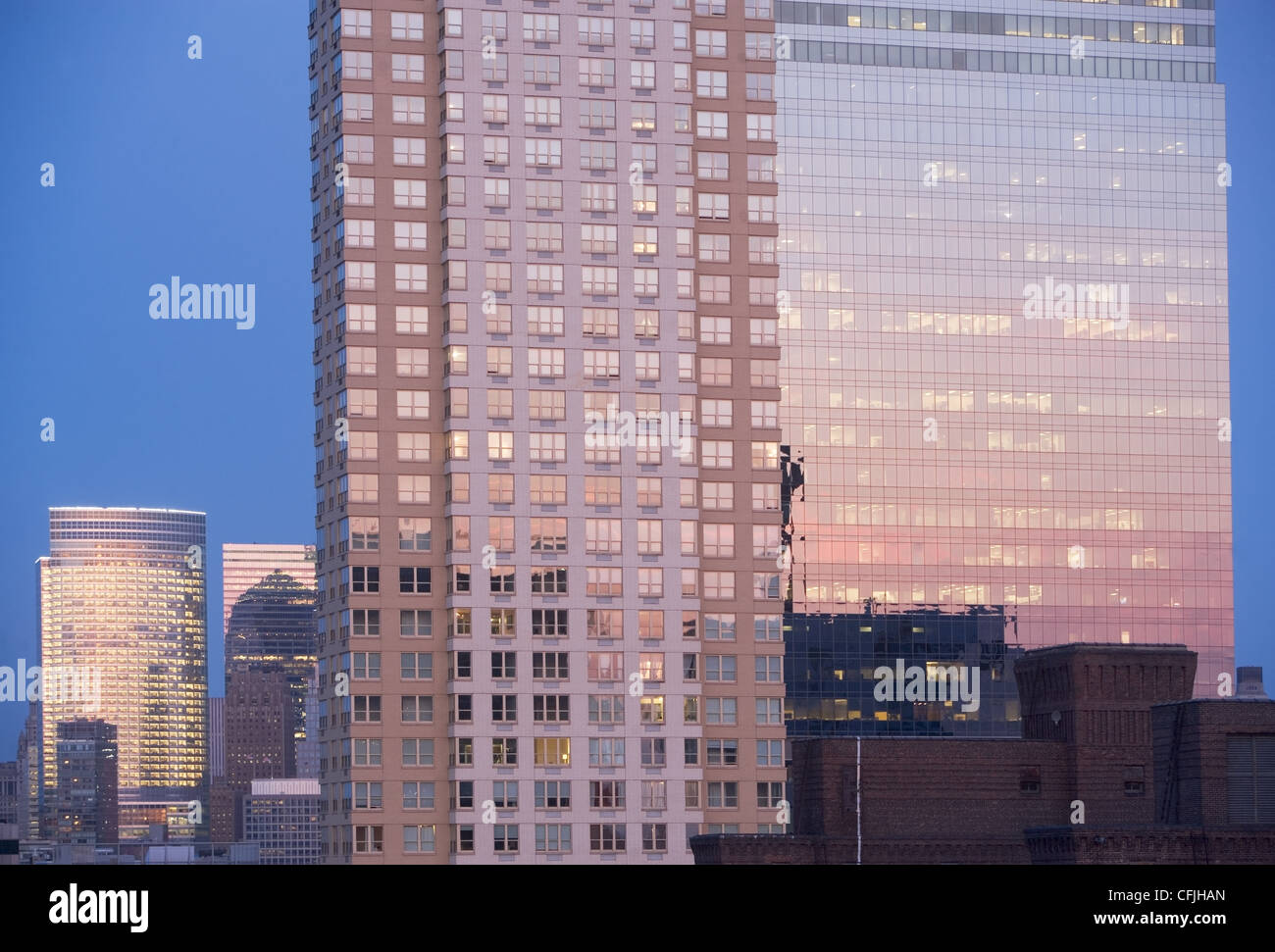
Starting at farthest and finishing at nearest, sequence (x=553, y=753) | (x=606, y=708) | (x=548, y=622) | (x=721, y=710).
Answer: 1. (x=721, y=710)
2. (x=548, y=622)
3. (x=606, y=708)
4. (x=553, y=753)

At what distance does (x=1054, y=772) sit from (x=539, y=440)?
56.2 m

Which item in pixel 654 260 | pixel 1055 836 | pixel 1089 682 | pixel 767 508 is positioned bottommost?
pixel 1055 836

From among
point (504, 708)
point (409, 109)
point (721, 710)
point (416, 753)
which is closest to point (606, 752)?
point (504, 708)

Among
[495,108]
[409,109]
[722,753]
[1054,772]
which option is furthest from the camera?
[1054,772]

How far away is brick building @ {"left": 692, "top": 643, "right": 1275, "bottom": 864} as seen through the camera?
560ft

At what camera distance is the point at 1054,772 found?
19050 centimetres

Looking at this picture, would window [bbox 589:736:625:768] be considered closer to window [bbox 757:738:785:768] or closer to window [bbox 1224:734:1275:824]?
window [bbox 757:738:785:768]

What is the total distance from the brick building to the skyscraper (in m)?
11.8

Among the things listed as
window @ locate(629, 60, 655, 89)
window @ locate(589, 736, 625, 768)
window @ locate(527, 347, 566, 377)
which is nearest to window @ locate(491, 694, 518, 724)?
window @ locate(589, 736, 625, 768)

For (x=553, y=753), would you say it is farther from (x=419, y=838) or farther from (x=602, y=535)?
(x=602, y=535)
